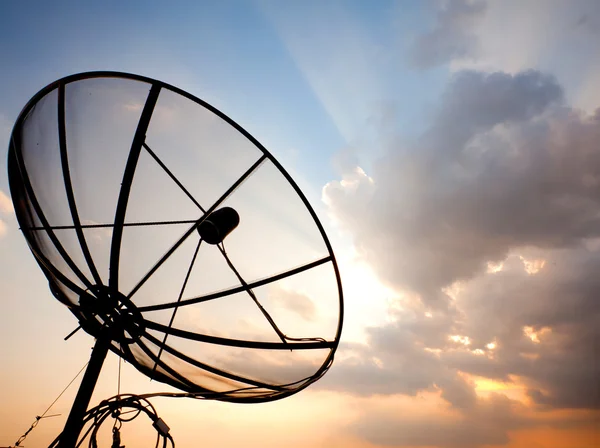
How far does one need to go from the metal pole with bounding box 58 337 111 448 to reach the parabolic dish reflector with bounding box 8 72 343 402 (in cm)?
21

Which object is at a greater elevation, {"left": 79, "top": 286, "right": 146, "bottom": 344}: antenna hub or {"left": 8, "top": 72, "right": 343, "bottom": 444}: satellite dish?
{"left": 8, "top": 72, "right": 343, "bottom": 444}: satellite dish

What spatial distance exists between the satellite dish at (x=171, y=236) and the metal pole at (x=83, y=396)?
29mm

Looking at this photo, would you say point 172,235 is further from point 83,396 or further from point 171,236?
point 83,396

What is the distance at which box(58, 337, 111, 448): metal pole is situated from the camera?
5.35 m

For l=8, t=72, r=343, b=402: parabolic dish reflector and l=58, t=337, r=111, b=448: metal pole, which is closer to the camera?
l=58, t=337, r=111, b=448: metal pole

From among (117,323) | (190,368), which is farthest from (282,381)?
(117,323)

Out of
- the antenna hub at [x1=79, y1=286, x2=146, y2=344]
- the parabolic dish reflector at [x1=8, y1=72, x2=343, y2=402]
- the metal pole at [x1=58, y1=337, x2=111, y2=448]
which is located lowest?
the metal pole at [x1=58, y1=337, x2=111, y2=448]

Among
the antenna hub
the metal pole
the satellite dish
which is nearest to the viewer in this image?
the metal pole

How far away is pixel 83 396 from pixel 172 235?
345cm

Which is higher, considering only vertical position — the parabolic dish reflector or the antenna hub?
the parabolic dish reflector

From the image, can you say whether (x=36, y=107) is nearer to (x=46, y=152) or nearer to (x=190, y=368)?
(x=46, y=152)

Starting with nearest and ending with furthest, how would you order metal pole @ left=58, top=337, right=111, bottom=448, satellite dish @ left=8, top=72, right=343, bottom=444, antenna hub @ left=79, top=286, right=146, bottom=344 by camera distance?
metal pole @ left=58, top=337, right=111, bottom=448 < antenna hub @ left=79, top=286, right=146, bottom=344 < satellite dish @ left=8, top=72, right=343, bottom=444

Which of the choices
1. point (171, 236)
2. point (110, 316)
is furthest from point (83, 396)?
point (171, 236)

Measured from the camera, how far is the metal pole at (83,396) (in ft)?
17.6
